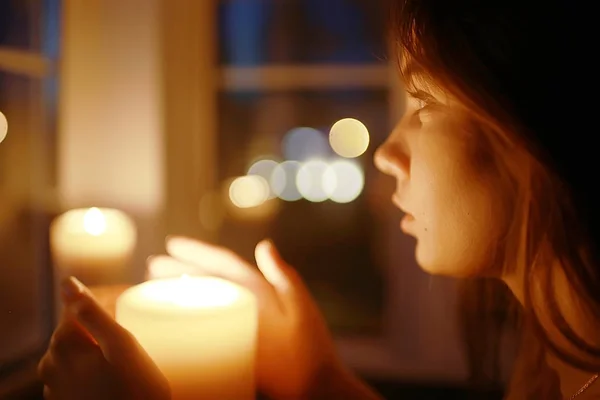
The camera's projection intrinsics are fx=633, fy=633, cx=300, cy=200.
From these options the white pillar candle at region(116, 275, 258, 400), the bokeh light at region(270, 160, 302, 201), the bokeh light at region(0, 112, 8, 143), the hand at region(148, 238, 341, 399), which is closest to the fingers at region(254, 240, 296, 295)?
the hand at region(148, 238, 341, 399)

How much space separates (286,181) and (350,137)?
1.24ft

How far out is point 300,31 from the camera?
152 cm

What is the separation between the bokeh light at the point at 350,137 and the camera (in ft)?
4.42

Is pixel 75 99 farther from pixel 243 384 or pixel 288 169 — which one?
pixel 288 169

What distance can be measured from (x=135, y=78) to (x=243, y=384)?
24.3 inches

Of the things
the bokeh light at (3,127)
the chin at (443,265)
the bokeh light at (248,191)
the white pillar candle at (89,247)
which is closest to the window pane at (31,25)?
the bokeh light at (3,127)

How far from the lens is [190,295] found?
653mm

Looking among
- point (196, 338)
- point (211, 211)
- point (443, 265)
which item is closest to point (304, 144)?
point (211, 211)

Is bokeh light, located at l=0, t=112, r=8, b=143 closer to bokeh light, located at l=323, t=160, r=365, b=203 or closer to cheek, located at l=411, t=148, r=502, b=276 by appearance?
cheek, located at l=411, t=148, r=502, b=276

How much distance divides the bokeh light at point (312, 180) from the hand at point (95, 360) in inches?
41.3

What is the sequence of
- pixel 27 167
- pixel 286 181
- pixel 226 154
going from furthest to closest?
pixel 286 181 < pixel 226 154 < pixel 27 167

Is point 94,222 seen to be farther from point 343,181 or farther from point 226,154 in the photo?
point 343,181

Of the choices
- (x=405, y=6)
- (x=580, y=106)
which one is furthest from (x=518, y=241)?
(x=405, y=6)

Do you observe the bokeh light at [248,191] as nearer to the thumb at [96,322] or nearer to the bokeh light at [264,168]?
the bokeh light at [264,168]
